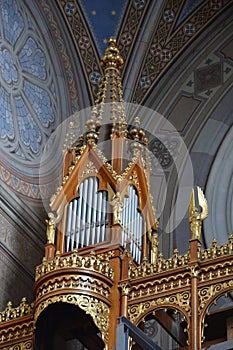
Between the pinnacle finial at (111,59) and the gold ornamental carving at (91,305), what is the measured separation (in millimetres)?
4639

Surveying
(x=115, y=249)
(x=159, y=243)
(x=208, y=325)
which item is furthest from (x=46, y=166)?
(x=208, y=325)

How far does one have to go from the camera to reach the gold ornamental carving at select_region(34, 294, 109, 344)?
13.5m

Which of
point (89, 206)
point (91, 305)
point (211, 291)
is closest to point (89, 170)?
point (89, 206)

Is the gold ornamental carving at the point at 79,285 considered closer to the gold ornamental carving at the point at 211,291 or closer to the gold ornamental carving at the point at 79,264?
the gold ornamental carving at the point at 79,264

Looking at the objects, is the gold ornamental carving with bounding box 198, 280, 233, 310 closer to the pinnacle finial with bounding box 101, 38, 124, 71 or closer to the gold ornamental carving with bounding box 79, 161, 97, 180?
the gold ornamental carving with bounding box 79, 161, 97, 180

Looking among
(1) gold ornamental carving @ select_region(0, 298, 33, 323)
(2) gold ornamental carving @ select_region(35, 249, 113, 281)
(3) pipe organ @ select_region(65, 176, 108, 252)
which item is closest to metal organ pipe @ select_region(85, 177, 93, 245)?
(3) pipe organ @ select_region(65, 176, 108, 252)

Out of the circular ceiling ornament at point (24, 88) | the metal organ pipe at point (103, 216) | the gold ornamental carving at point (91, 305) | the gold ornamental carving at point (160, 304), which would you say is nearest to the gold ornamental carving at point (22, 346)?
the gold ornamental carving at point (91, 305)

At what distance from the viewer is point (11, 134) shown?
16.7m

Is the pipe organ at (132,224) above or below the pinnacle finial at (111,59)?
below

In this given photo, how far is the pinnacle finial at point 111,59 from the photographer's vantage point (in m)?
17.0

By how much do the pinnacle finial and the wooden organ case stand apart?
4.85ft

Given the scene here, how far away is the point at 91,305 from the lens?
1357cm

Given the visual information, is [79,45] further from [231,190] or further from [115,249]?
[115,249]

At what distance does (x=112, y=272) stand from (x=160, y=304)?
2.91 feet
